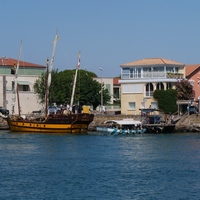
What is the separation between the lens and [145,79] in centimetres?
11619

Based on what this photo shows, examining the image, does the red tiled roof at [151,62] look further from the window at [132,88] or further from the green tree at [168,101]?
the green tree at [168,101]

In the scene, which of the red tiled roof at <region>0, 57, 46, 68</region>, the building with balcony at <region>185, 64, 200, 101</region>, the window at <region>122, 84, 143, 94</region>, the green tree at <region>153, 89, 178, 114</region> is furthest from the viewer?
the red tiled roof at <region>0, 57, 46, 68</region>

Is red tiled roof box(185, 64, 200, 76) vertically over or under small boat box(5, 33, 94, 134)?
over

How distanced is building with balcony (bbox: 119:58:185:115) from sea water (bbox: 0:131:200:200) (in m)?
30.3

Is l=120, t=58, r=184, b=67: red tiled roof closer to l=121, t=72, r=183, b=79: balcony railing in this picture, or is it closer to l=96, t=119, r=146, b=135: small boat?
l=121, t=72, r=183, b=79: balcony railing

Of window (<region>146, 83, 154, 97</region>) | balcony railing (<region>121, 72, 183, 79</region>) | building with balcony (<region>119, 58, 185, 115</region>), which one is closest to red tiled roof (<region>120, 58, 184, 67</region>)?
building with balcony (<region>119, 58, 185, 115</region>)

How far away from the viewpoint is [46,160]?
62.8m

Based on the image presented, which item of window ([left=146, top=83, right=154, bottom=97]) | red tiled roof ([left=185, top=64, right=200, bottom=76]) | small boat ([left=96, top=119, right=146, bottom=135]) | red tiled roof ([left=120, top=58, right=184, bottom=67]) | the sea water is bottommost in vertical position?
the sea water

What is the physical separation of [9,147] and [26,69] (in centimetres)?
5758

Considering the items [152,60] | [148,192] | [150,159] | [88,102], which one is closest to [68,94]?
[88,102]

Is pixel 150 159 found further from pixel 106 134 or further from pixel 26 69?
pixel 26 69

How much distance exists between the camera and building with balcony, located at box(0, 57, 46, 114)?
401ft

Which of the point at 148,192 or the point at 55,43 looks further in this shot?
the point at 55,43

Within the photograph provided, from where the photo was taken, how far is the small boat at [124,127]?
312 ft
